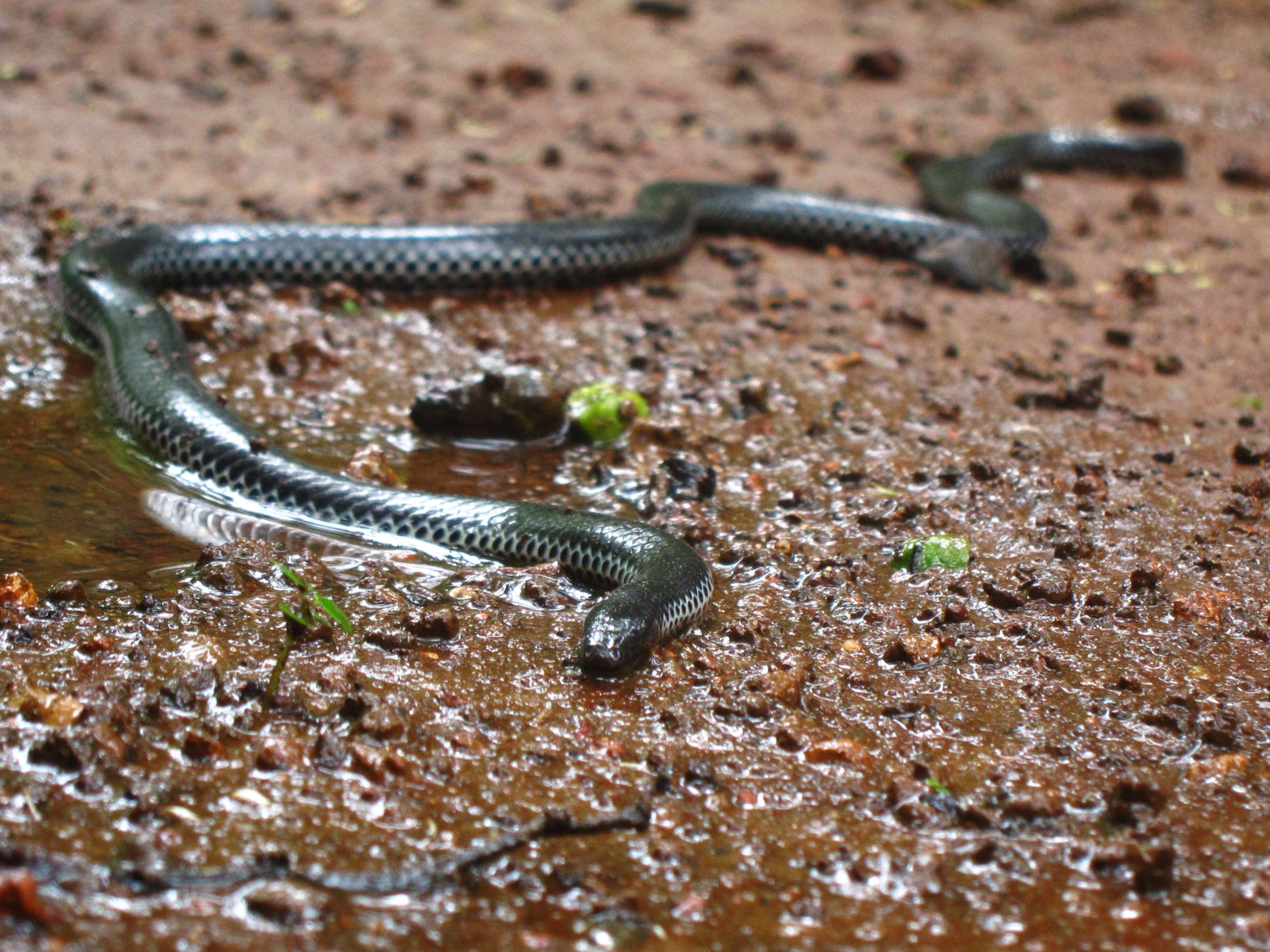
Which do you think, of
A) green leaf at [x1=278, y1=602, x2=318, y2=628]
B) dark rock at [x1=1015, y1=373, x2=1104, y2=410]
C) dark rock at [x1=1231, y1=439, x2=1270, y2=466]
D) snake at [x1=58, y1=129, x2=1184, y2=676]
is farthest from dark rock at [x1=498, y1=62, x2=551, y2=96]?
green leaf at [x1=278, y1=602, x2=318, y2=628]

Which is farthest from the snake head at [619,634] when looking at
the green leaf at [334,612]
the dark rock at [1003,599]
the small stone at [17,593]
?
the small stone at [17,593]

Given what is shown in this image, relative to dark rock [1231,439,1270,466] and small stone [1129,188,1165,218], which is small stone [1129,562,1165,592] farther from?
small stone [1129,188,1165,218]

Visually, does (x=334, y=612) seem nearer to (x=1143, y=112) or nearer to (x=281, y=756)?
(x=281, y=756)

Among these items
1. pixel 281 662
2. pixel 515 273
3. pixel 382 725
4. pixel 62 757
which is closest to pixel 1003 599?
pixel 382 725

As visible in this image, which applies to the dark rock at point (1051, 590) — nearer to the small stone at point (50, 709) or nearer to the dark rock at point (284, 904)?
the dark rock at point (284, 904)

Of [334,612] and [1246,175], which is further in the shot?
[1246,175]
